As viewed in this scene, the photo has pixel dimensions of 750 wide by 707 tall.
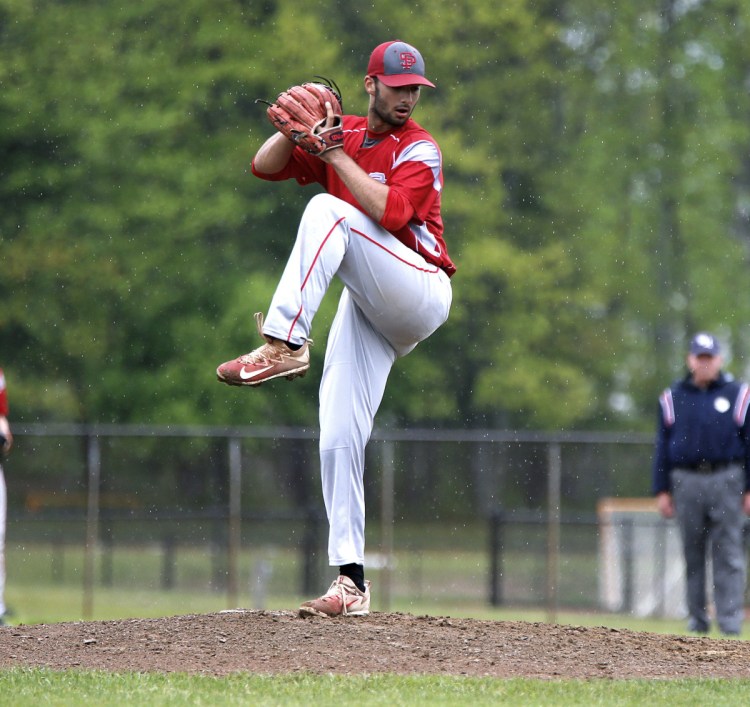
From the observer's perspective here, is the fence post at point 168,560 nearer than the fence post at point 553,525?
No

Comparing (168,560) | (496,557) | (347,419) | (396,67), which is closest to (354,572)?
(347,419)

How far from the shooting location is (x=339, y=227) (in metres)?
5.57

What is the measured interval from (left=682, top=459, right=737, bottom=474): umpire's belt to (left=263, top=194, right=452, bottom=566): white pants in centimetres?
467

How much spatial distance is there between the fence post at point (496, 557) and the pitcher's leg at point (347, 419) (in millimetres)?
10233

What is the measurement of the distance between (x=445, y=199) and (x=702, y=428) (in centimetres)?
1661

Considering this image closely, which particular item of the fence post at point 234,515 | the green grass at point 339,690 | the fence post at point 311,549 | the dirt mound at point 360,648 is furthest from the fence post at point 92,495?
the green grass at point 339,690

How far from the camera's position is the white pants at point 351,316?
A: 553cm

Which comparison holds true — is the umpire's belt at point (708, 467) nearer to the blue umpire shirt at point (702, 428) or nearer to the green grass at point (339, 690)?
the blue umpire shirt at point (702, 428)

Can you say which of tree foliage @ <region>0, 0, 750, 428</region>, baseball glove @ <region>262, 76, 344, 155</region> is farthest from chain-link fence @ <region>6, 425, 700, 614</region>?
baseball glove @ <region>262, 76, 344, 155</region>

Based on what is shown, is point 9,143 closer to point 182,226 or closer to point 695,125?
point 182,226

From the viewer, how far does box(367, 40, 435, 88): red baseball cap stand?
19.3ft

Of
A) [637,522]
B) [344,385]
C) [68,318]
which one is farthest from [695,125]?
[344,385]

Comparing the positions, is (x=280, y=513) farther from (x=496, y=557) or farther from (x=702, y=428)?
(x=702, y=428)

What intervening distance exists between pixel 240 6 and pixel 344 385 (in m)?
21.6
